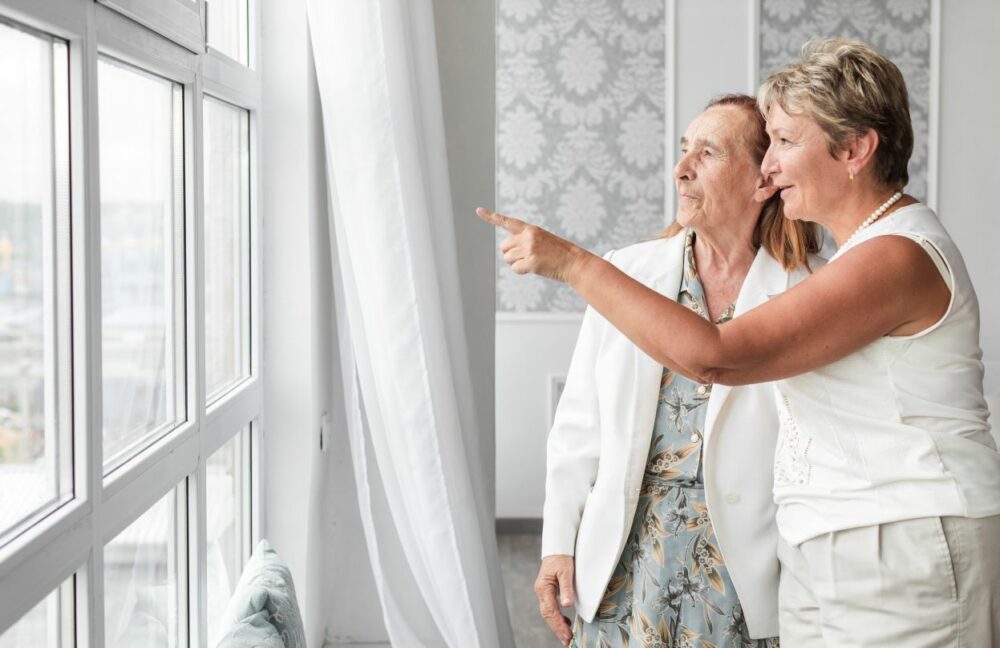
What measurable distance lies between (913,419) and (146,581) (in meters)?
1.00

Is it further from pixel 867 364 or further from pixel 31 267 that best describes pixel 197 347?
pixel 867 364

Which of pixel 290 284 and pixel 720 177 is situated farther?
pixel 290 284

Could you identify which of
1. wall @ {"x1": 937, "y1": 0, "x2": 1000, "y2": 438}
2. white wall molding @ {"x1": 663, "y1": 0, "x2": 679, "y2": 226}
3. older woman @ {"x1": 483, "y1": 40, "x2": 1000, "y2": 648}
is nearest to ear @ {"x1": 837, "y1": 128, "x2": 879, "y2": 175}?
older woman @ {"x1": 483, "y1": 40, "x2": 1000, "y2": 648}

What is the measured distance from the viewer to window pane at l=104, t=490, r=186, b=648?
3.96 feet

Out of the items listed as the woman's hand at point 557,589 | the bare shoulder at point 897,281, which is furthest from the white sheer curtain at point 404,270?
the bare shoulder at point 897,281

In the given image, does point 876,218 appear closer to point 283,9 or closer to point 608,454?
point 608,454

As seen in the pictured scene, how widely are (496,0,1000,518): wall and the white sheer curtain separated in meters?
2.71

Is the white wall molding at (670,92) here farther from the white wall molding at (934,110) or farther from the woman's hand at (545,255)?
the woman's hand at (545,255)

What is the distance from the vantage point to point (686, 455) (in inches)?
62.7

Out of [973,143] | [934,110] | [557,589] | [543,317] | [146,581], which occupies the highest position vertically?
[934,110]

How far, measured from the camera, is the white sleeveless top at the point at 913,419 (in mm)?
1227

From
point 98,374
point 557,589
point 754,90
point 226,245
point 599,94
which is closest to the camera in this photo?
point 98,374

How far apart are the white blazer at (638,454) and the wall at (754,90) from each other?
2944 millimetres

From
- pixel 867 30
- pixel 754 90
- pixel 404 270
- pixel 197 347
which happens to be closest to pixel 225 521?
pixel 197 347
